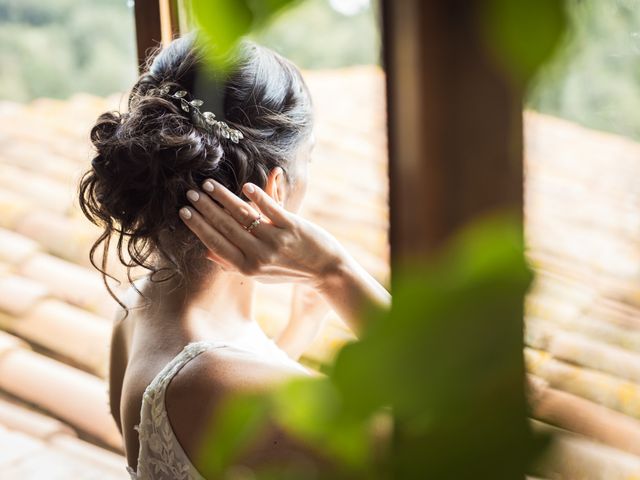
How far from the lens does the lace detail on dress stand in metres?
1.16

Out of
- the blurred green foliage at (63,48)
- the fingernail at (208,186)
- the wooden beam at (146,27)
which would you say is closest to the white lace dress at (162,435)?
the fingernail at (208,186)

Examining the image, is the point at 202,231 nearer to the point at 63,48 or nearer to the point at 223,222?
the point at 223,222

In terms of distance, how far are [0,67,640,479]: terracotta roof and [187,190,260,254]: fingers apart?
20cm

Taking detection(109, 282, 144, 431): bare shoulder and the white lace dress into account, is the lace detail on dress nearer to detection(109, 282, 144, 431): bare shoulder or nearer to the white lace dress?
the white lace dress

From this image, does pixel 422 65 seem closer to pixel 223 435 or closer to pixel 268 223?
pixel 223 435

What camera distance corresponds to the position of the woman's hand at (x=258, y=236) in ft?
3.82

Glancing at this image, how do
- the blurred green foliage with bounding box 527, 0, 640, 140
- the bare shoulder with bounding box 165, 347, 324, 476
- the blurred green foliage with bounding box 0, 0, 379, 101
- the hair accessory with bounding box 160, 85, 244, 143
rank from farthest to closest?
the blurred green foliage with bounding box 0, 0, 379, 101 → the hair accessory with bounding box 160, 85, 244, 143 → the bare shoulder with bounding box 165, 347, 324, 476 → the blurred green foliage with bounding box 527, 0, 640, 140

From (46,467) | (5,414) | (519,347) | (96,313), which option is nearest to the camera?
(519,347)

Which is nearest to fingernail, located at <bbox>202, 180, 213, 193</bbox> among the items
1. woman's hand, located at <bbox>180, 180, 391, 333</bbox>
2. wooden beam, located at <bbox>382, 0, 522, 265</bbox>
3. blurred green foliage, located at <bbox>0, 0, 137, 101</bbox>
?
woman's hand, located at <bbox>180, 180, 391, 333</bbox>

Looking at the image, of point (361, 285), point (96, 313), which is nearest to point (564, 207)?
point (361, 285)

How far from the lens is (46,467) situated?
181 centimetres

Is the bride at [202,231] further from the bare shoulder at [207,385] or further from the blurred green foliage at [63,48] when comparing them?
the blurred green foliage at [63,48]

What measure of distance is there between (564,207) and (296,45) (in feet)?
1.95

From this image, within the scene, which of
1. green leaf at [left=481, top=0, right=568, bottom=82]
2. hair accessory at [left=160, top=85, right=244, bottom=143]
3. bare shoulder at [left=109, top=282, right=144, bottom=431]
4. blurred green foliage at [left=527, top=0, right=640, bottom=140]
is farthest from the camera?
bare shoulder at [left=109, top=282, right=144, bottom=431]
